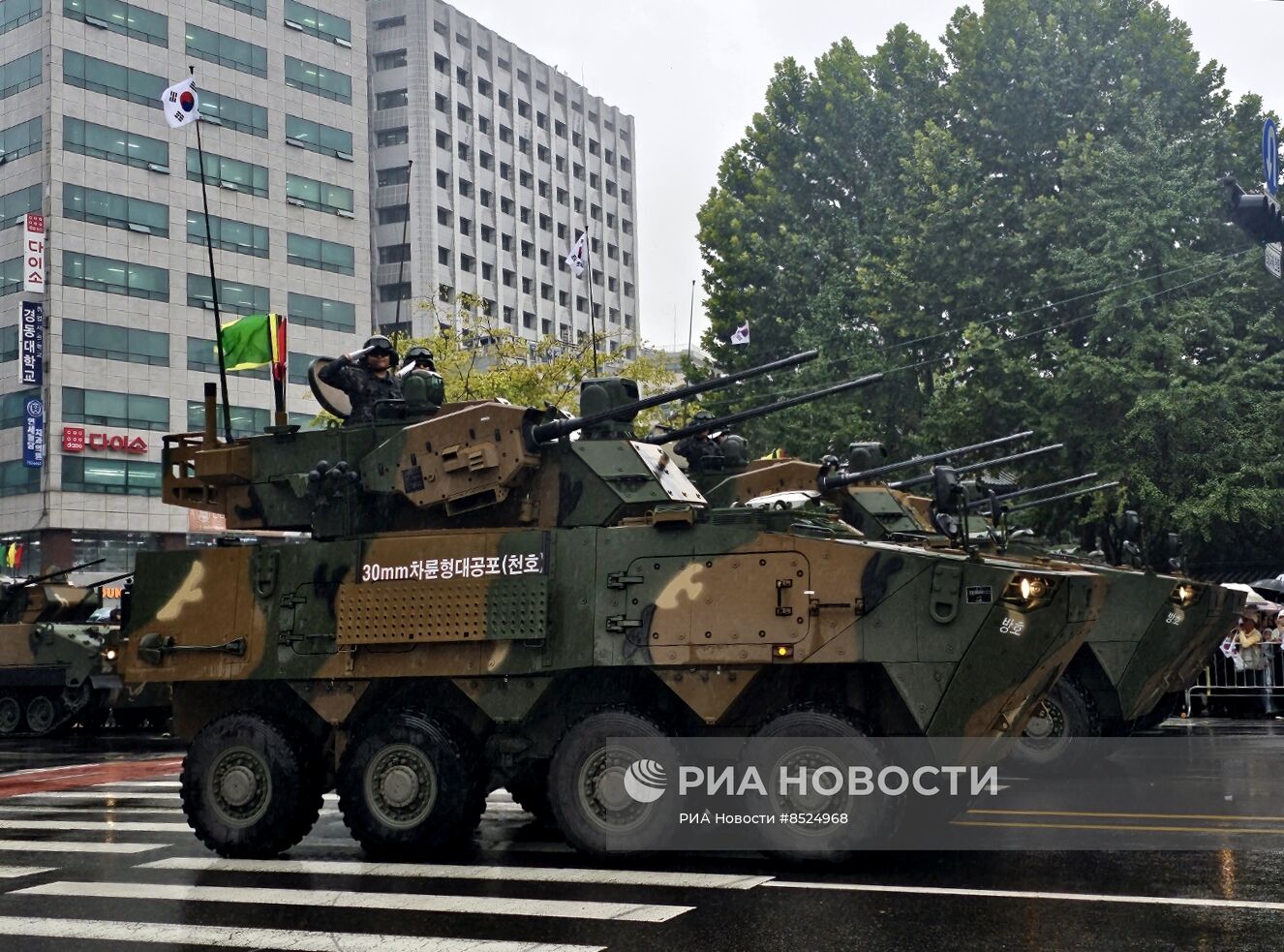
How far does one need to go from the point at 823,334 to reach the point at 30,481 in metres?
25.3

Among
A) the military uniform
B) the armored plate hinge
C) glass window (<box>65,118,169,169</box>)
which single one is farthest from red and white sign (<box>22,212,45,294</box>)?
the armored plate hinge

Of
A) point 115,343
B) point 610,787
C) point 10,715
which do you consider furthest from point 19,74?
point 610,787

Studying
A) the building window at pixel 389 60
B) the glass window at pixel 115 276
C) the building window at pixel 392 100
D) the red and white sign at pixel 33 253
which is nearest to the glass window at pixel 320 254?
the glass window at pixel 115 276

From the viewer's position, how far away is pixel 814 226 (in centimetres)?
3969

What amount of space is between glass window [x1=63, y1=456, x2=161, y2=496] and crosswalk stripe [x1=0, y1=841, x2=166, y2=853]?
37.5 metres

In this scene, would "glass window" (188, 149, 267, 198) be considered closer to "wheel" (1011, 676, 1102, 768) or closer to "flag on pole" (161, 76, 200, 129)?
"flag on pole" (161, 76, 200, 129)

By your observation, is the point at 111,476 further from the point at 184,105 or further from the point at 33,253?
the point at 184,105

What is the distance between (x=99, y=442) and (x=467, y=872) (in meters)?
41.3

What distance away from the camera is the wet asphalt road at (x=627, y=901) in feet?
25.0

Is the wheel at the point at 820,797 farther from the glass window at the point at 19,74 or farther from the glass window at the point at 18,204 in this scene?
the glass window at the point at 19,74

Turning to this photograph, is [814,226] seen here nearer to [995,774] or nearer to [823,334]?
[823,334]

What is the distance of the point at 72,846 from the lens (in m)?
11.7

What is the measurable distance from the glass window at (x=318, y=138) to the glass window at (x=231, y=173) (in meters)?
2.17

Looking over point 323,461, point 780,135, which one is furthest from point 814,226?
point 323,461
